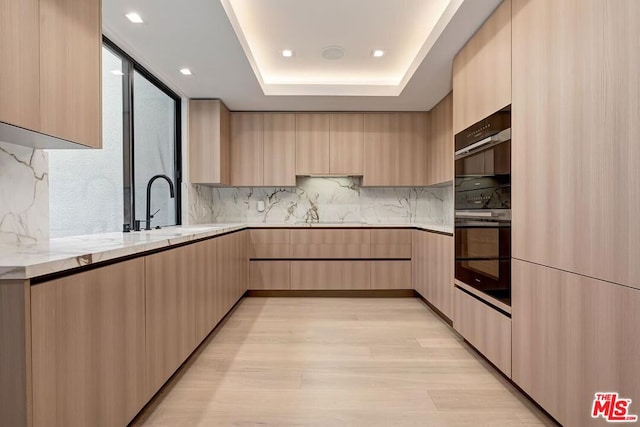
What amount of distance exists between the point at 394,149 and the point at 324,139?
876 mm

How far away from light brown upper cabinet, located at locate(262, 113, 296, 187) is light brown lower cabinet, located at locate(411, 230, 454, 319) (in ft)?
5.50

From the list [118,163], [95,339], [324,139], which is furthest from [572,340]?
[324,139]

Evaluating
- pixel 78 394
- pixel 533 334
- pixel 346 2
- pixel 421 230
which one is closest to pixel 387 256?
pixel 421 230

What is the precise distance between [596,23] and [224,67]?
2533mm

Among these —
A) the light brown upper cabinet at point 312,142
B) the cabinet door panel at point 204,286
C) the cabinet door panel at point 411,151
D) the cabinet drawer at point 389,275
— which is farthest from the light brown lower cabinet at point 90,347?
the cabinet door panel at point 411,151

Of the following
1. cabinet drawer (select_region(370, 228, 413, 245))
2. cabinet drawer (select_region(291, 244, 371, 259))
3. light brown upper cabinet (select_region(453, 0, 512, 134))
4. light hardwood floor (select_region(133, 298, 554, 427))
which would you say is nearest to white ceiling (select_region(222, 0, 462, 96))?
light brown upper cabinet (select_region(453, 0, 512, 134))

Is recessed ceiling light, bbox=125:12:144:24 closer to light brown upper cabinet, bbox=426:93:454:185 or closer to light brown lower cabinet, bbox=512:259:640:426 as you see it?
light brown lower cabinet, bbox=512:259:640:426

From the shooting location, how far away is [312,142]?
4324 mm

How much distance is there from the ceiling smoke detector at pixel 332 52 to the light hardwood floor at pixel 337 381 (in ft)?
8.09

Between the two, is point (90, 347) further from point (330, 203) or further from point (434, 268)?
point (330, 203)

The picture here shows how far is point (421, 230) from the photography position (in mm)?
3775

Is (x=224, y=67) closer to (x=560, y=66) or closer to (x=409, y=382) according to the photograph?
(x=560, y=66)

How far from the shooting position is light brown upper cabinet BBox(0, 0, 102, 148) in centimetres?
119

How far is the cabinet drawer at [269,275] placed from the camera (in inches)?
159
